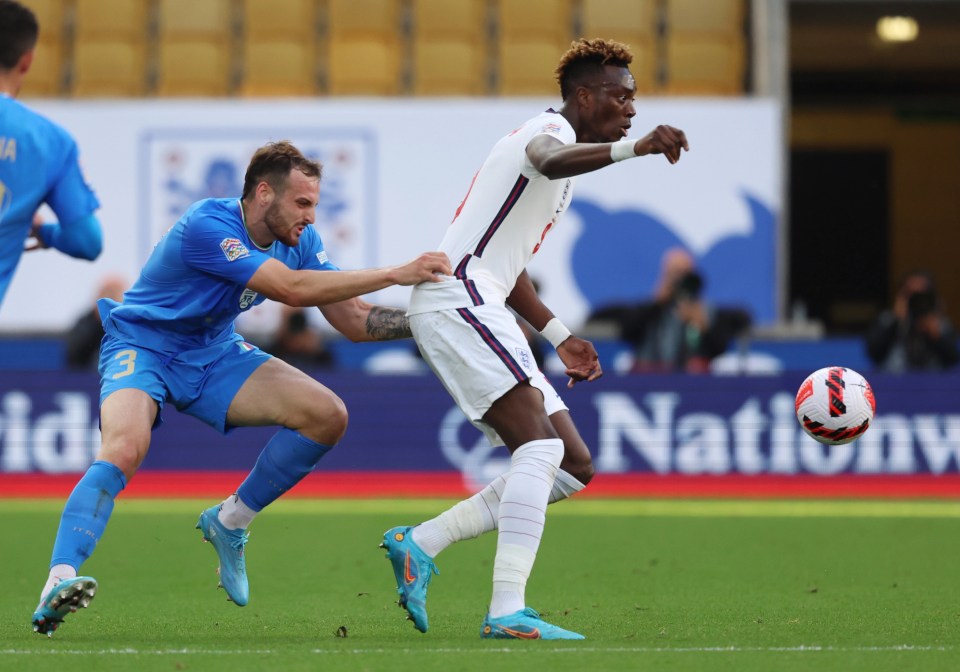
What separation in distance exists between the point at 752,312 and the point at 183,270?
10.8 metres

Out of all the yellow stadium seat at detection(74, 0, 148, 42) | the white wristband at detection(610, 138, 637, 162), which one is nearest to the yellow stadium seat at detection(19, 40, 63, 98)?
the yellow stadium seat at detection(74, 0, 148, 42)

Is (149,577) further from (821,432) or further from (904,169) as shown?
(904,169)

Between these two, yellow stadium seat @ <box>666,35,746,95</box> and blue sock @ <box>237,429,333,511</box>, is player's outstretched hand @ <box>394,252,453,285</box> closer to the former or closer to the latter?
blue sock @ <box>237,429,333,511</box>

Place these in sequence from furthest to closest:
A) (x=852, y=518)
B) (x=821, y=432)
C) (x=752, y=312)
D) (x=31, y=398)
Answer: (x=752, y=312), (x=31, y=398), (x=852, y=518), (x=821, y=432)

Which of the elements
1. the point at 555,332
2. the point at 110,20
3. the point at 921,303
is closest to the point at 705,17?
the point at 921,303

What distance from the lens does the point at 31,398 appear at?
→ 1345 centimetres

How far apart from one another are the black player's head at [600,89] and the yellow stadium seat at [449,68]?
1213cm

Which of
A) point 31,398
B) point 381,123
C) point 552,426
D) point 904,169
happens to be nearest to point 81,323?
point 31,398

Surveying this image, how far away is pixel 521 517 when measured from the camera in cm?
614

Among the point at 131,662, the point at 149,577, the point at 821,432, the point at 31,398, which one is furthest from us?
the point at 31,398

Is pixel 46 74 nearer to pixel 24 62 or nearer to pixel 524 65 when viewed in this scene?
pixel 524 65

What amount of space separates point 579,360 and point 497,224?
0.75 m

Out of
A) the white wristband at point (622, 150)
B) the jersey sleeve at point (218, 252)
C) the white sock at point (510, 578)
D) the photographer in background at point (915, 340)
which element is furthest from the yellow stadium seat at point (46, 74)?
the white wristband at point (622, 150)

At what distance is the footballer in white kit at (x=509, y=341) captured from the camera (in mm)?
6125
